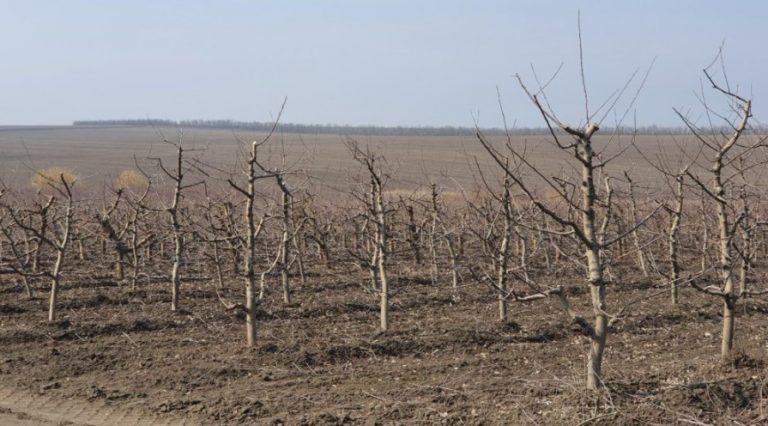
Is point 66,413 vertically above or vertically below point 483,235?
below

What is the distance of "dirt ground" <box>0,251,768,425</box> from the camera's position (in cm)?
604

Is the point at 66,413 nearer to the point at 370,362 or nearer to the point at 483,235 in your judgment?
the point at 370,362

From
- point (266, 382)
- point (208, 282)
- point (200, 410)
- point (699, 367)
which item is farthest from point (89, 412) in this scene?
point (208, 282)

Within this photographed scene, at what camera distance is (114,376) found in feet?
27.1

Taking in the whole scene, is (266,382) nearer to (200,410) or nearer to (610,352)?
(200,410)

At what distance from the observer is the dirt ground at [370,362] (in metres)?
6.04

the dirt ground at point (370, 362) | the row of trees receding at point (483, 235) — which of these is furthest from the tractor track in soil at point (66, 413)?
the row of trees receding at point (483, 235)

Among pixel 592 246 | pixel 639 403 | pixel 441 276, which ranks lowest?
pixel 441 276

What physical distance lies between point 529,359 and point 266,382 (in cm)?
274

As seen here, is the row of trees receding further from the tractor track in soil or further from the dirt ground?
the tractor track in soil

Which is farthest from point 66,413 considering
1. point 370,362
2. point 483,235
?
point 483,235

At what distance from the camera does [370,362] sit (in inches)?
334

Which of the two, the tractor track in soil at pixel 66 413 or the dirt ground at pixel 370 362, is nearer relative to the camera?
the dirt ground at pixel 370 362

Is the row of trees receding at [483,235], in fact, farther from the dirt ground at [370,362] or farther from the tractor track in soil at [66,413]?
the tractor track in soil at [66,413]
